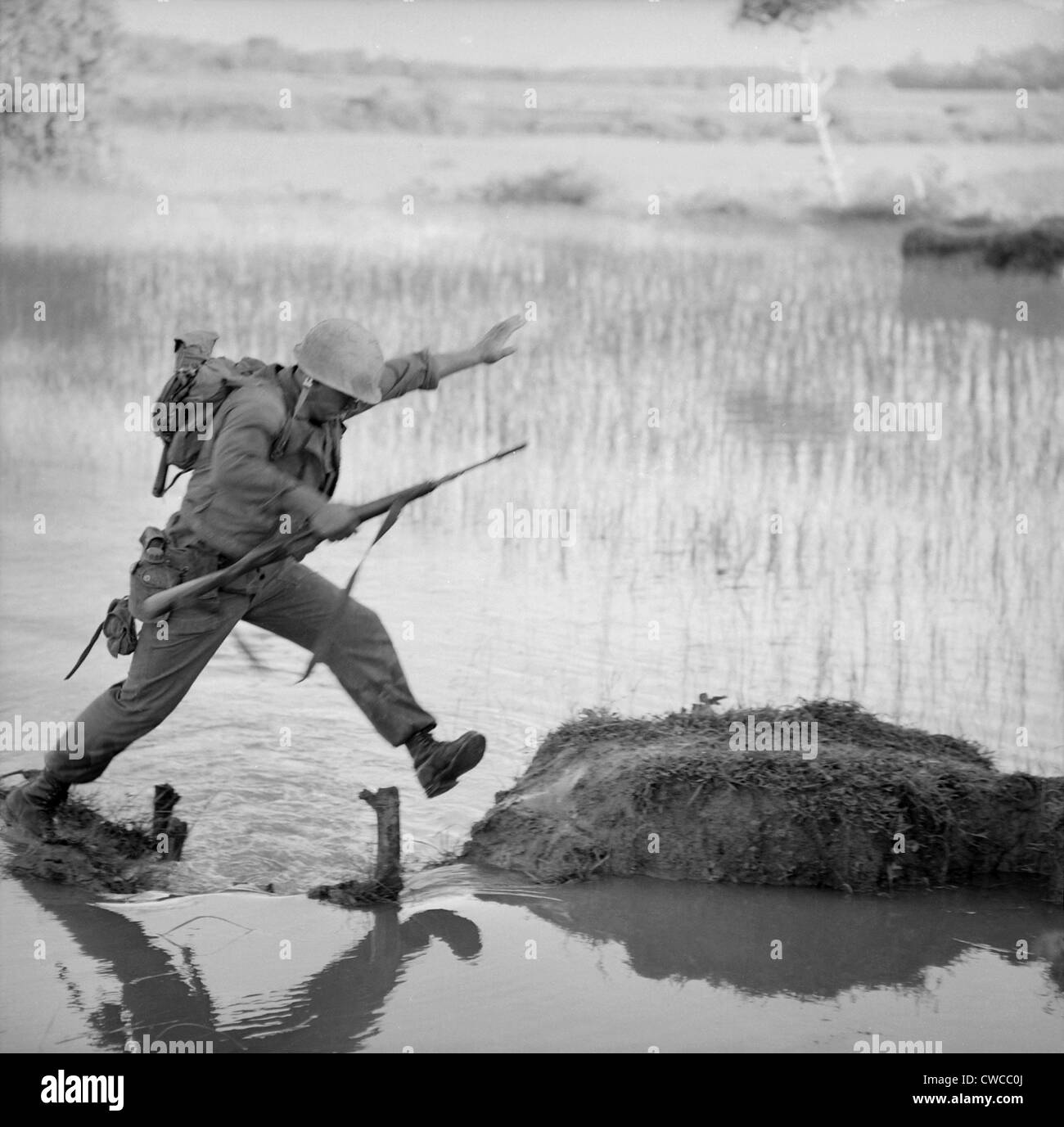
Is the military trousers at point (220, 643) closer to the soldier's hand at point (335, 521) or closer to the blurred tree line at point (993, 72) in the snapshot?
the soldier's hand at point (335, 521)

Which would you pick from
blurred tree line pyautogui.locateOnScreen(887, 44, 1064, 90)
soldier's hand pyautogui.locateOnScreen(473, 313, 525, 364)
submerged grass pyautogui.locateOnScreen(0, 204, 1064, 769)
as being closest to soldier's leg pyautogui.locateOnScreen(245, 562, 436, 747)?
soldier's hand pyautogui.locateOnScreen(473, 313, 525, 364)

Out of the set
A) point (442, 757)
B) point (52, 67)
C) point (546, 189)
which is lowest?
point (442, 757)

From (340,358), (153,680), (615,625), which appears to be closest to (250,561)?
(153,680)

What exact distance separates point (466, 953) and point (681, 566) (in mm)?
3640

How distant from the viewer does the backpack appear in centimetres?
425

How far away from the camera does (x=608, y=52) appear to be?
1566 centimetres

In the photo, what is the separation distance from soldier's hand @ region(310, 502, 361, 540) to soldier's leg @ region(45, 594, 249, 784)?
44 centimetres

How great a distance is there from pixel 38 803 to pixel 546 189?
440 inches

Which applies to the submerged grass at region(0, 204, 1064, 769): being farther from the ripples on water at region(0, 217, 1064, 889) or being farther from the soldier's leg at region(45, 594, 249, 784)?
the soldier's leg at region(45, 594, 249, 784)

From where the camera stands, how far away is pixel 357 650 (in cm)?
456

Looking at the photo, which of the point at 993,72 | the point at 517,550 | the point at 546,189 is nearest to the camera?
the point at 517,550

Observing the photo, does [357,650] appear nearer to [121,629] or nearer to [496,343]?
[121,629]

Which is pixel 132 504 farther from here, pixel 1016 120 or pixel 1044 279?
pixel 1016 120

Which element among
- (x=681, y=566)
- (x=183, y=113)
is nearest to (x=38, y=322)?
(x=183, y=113)
